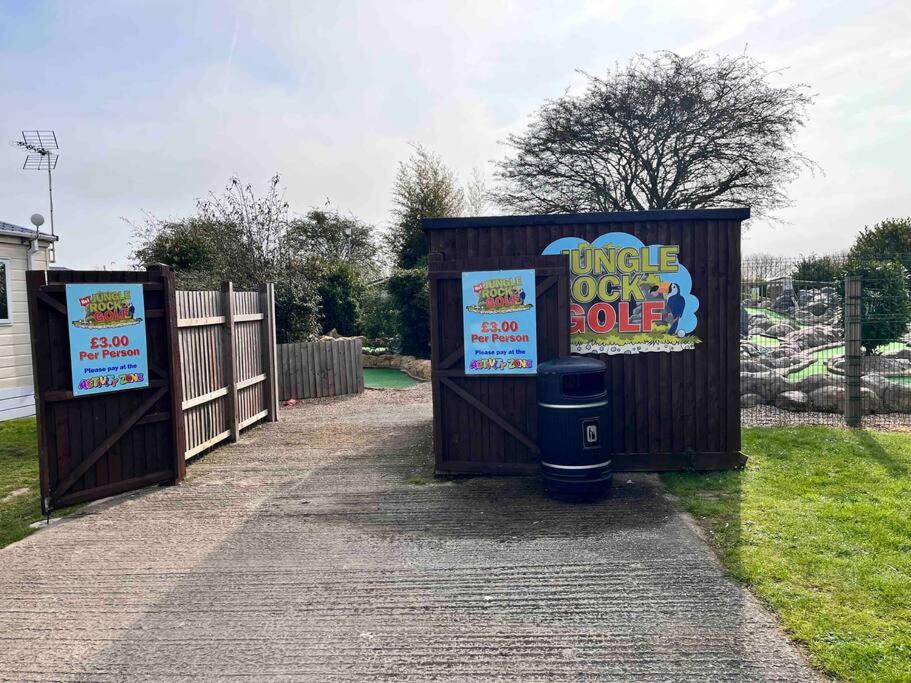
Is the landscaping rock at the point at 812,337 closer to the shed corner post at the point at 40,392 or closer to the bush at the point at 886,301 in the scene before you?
the bush at the point at 886,301

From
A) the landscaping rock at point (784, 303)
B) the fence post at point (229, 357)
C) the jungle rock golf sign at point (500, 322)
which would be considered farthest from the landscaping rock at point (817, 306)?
the fence post at point (229, 357)

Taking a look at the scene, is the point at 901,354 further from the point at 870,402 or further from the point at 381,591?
the point at 381,591

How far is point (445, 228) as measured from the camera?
759 centimetres

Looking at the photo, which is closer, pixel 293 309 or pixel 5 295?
pixel 5 295

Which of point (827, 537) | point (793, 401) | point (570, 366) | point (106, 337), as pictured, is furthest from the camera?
point (793, 401)

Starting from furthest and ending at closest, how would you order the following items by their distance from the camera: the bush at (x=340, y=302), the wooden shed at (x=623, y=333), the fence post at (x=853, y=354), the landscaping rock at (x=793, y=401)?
the bush at (x=340, y=302) → the landscaping rock at (x=793, y=401) → the fence post at (x=853, y=354) → the wooden shed at (x=623, y=333)

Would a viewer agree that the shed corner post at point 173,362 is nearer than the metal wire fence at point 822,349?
Yes

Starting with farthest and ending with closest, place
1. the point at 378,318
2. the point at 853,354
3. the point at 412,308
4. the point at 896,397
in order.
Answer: the point at 378,318
the point at 412,308
the point at 896,397
the point at 853,354

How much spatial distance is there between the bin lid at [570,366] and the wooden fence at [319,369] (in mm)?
9071

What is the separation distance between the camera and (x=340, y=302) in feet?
70.2

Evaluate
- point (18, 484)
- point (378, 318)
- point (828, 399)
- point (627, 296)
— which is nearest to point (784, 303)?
point (828, 399)

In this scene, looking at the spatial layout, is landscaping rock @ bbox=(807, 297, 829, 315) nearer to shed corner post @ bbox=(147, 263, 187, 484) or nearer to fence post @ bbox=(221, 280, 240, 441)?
fence post @ bbox=(221, 280, 240, 441)

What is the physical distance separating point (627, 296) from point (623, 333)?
431 mm

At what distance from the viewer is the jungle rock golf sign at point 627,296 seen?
7492 mm
